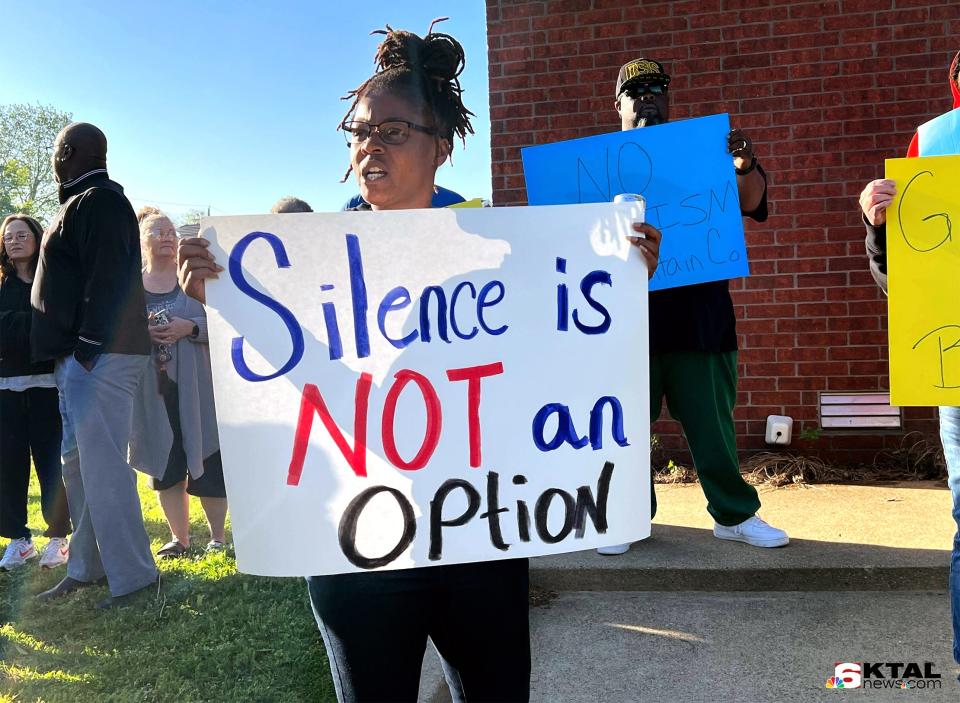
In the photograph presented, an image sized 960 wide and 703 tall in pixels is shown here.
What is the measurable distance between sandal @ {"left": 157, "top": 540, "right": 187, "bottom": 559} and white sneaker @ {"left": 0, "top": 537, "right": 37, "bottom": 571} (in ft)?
2.55

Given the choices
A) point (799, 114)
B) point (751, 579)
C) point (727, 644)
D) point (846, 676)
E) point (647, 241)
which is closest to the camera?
point (647, 241)

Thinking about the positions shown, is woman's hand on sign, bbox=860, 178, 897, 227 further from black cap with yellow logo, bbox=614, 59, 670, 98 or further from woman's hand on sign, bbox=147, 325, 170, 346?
woman's hand on sign, bbox=147, 325, 170, 346

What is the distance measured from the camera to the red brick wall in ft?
15.8

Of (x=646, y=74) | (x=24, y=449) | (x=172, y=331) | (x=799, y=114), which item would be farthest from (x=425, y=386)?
(x=799, y=114)

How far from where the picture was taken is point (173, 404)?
14.2 feet

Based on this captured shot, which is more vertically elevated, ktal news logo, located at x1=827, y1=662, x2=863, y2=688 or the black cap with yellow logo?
the black cap with yellow logo

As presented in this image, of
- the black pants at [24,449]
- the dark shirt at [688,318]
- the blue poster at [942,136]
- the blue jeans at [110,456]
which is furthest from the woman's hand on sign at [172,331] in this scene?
the blue poster at [942,136]

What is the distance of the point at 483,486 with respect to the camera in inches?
56.4

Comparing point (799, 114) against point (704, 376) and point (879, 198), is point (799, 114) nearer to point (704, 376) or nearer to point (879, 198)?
point (704, 376)

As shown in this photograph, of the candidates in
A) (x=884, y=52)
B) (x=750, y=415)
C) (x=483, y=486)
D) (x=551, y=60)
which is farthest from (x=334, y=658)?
(x=884, y=52)

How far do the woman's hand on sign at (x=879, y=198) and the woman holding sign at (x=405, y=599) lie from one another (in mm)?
747

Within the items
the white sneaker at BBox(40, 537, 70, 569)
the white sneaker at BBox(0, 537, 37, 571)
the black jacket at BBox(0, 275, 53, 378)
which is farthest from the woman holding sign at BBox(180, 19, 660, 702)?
the white sneaker at BBox(0, 537, 37, 571)

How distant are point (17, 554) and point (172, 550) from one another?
92 cm

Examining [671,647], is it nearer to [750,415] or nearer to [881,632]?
[881,632]
